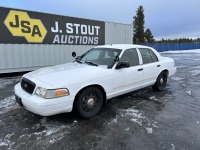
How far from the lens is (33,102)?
3.61 m

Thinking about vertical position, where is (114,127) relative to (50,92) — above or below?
below

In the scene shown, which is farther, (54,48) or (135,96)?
(54,48)

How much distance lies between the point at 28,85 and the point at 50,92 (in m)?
0.73

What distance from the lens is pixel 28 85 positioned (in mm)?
4035

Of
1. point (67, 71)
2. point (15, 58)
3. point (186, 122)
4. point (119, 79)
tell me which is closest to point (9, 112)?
point (67, 71)

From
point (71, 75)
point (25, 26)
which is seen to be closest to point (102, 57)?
point (71, 75)

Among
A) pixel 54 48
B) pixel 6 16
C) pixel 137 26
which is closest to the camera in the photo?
pixel 6 16

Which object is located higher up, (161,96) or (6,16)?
(6,16)

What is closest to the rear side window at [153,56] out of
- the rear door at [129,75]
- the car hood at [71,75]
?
the rear door at [129,75]

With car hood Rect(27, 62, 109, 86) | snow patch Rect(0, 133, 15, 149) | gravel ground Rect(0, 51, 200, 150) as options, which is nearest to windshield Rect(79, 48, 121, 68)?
car hood Rect(27, 62, 109, 86)

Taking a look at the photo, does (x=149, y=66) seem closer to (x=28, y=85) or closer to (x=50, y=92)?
(x=50, y=92)

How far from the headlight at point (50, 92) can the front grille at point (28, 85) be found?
204 millimetres

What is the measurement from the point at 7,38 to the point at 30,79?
17.3 feet

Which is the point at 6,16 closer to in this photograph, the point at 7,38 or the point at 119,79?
the point at 7,38
